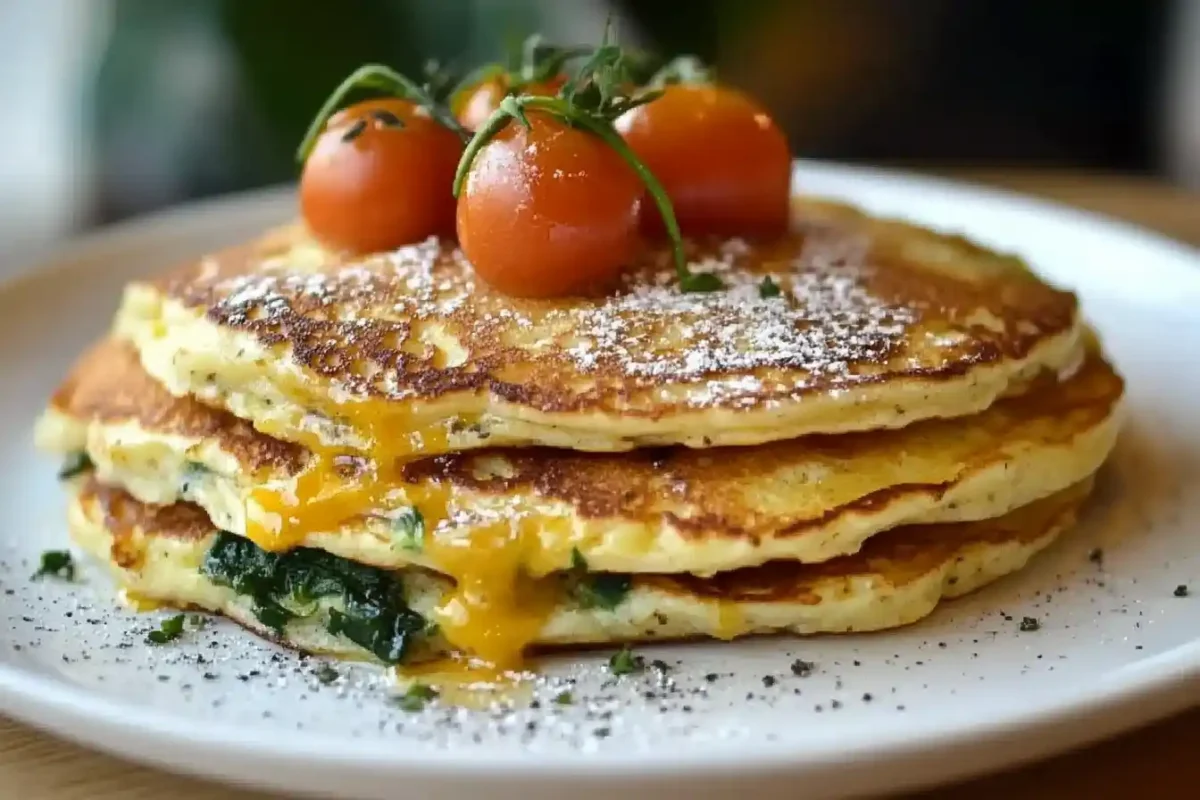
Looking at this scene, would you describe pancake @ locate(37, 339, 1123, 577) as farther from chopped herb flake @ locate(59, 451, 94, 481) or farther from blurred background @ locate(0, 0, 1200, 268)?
blurred background @ locate(0, 0, 1200, 268)

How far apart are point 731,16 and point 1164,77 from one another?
2.11m

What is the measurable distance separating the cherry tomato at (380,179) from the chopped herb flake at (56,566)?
0.61 meters

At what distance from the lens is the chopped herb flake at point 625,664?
1469mm

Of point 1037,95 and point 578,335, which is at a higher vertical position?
point 578,335

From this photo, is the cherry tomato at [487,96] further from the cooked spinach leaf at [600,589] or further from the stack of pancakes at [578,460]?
the cooked spinach leaf at [600,589]

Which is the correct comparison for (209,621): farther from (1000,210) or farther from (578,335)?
(1000,210)

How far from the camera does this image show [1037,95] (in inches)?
204

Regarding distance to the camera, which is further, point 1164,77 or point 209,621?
point 1164,77

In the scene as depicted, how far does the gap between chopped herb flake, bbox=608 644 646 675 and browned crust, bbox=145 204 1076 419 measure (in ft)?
0.94

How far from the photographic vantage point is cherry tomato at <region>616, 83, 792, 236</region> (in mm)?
1937

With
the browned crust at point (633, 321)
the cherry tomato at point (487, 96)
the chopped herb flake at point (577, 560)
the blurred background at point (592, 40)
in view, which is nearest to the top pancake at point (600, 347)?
the browned crust at point (633, 321)

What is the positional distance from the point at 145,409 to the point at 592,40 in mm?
3163

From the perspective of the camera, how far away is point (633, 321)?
1700 millimetres

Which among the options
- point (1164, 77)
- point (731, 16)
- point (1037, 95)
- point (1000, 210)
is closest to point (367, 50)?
point (731, 16)
